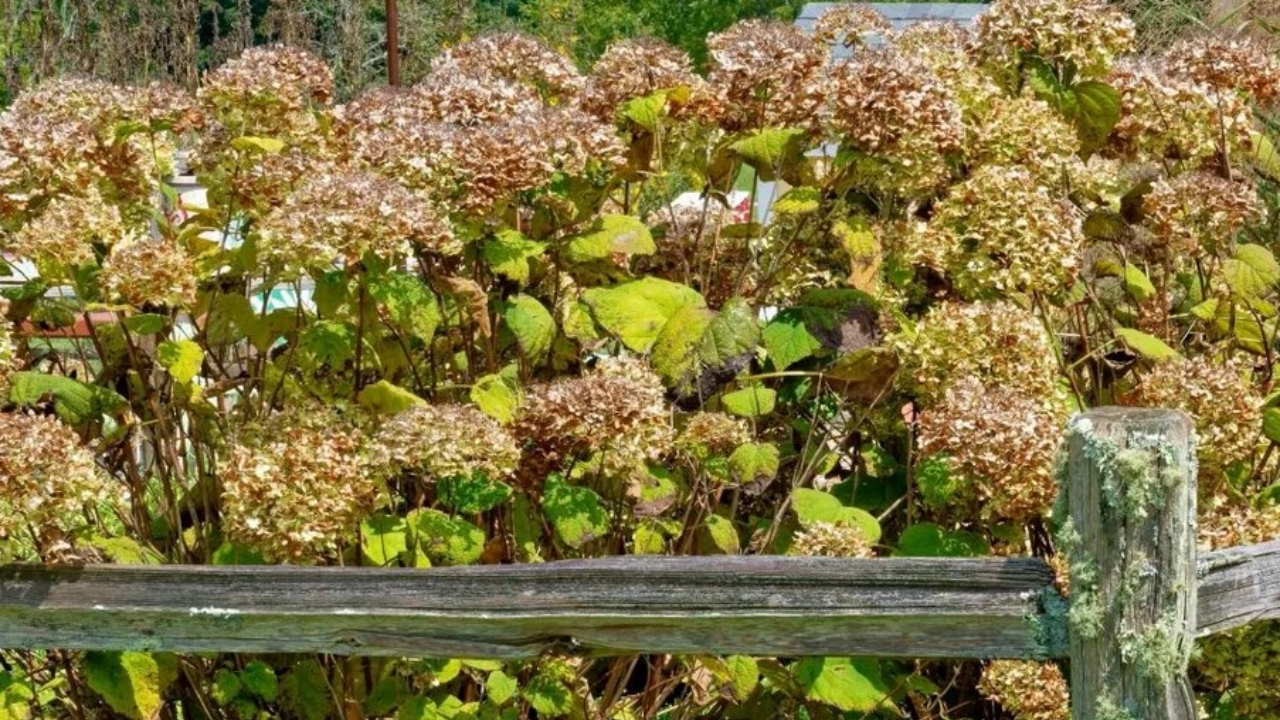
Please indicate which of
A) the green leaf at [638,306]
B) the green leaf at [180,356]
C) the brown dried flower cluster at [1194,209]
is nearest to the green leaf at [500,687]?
the green leaf at [638,306]

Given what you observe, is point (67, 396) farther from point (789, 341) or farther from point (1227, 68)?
point (1227, 68)

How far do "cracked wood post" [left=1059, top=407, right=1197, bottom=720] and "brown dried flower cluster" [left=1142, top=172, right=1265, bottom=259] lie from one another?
82 centimetres

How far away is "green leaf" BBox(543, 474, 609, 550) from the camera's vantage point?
8.15ft

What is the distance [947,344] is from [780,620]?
Answer: 1.87ft

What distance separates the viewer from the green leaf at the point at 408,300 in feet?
8.23

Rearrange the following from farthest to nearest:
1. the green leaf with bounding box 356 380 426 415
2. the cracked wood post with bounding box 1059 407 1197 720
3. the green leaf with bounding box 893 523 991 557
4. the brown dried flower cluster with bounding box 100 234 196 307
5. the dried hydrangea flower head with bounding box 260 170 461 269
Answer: the green leaf with bounding box 893 523 991 557 < the green leaf with bounding box 356 380 426 415 < the brown dried flower cluster with bounding box 100 234 196 307 < the dried hydrangea flower head with bounding box 260 170 461 269 < the cracked wood post with bounding box 1059 407 1197 720

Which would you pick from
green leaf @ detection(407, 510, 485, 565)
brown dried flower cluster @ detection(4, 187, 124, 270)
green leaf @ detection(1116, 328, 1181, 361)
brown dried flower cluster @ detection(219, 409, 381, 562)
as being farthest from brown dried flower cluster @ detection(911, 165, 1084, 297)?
brown dried flower cluster @ detection(4, 187, 124, 270)

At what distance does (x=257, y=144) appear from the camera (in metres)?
2.70

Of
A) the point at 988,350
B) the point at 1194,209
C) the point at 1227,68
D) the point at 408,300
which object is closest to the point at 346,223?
the point at 408,300

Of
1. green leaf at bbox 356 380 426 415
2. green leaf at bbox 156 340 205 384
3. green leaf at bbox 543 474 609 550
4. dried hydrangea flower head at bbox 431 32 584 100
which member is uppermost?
dried hydrangea flower head at bbox 431 32 584 100

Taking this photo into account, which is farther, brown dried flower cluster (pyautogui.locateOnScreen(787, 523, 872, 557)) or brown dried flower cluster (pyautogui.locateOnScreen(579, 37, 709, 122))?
brown dried flower cluster (pyautogui.locateOnScreen(579, 37, 709, 122))

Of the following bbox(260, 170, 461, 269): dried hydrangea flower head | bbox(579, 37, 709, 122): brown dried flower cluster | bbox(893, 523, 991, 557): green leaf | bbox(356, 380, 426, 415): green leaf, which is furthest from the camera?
bbox(579, 37, 709, 122): brown dried flower cluster

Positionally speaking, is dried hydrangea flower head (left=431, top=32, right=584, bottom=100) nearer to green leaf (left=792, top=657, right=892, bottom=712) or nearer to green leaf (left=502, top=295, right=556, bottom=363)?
green leaf (left=502, top=295, right=556, bottom=363)

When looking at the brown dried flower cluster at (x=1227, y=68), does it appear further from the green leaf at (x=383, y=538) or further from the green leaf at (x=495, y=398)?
the green leaf at (x=383, y=538)
